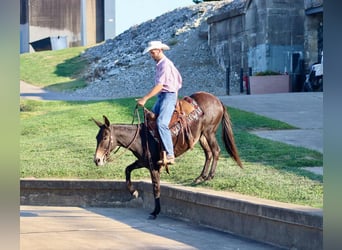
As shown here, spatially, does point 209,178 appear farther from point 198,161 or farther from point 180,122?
point 198,161

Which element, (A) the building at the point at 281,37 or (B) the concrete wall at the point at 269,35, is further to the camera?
(B) the concrete wall at the point at 269,35

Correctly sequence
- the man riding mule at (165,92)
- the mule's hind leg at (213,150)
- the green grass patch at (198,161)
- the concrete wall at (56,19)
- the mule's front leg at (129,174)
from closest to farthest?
the green grass patch at (198,161), the man riding mule at (165,92), the mule's front leg at (129,174), the mule's hind leg at (213,150), the concrete wall at (56,19)

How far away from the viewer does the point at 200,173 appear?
11484mm

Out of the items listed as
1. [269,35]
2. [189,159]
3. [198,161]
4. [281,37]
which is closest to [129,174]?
[198,161]

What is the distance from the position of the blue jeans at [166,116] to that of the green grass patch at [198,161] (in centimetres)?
83

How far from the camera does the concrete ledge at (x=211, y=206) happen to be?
769 cm

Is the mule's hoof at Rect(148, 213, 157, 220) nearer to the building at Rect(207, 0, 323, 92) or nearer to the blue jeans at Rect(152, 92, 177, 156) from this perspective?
the blue jeans at Rect(152, 92, 177, 156)

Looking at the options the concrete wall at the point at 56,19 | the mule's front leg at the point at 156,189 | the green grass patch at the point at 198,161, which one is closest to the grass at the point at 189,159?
the green grass patch at the point at 198,161

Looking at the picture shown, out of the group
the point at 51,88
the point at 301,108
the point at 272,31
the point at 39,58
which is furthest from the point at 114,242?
the point at 39,58

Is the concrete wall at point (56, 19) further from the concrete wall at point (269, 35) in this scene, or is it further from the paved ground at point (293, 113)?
the paved ground at point (293, 113)

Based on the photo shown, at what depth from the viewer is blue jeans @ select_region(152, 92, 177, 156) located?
1005 cm

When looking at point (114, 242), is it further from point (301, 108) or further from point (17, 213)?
point (301, 108)

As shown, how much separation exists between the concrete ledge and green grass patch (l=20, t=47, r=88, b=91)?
27.8 metres

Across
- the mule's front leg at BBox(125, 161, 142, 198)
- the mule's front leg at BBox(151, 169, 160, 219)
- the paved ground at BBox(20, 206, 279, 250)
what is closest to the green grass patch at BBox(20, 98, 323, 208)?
the mule's front leg at BBox(125, 161, 142, 198)
